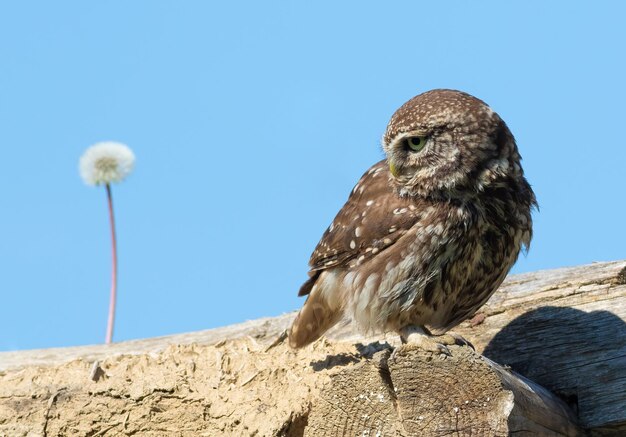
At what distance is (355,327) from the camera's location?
5.36 m

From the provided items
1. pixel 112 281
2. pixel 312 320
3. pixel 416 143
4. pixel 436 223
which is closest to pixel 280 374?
pixel 312 320

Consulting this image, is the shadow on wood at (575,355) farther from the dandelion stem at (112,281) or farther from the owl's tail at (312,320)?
the dandelion stem at (112,281)

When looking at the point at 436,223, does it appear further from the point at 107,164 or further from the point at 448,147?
the point at 107,164

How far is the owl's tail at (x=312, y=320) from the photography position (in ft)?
16.9

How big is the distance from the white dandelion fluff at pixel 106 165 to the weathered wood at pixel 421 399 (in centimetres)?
358

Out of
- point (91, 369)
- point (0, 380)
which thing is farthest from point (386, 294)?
point (0, 380)

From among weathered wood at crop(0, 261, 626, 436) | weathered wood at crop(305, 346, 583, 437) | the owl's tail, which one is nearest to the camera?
weathered wood at crop(305, 346, 583, 437)

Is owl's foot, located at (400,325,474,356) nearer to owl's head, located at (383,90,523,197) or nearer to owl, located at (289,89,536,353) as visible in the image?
owl, located at (289,89,536,353)

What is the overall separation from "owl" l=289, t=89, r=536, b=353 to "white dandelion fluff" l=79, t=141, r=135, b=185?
2.51m

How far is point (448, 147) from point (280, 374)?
118 centimetres

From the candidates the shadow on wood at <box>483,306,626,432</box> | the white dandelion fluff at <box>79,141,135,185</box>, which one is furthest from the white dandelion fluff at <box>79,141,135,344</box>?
the shadow on wood at <box>483,306,626,432</box>

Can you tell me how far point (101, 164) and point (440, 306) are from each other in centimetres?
307

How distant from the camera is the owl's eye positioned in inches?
187

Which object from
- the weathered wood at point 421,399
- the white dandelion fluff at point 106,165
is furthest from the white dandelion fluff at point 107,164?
the weathered wood at point 421,399
